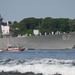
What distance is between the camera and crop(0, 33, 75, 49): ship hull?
9150cm

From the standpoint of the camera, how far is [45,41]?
3674 inches

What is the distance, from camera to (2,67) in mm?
24266

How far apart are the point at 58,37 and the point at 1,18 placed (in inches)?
689

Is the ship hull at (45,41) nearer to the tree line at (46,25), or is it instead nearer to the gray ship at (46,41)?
the gray ship at (46,41)

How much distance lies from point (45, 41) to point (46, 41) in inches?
10.9

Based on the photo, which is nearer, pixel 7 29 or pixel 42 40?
pixel 42 40

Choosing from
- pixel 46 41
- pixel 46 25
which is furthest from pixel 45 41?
pixel 46 25

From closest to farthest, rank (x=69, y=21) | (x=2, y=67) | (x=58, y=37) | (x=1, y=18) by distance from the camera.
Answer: (x=2, y=67), (x=58, y=37), (x=1, y=18), (x=69, y=21)

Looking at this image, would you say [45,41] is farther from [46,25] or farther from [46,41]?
[46,25]

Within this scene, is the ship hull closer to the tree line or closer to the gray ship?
the gray ship

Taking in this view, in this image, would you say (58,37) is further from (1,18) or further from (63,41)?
(1,18)

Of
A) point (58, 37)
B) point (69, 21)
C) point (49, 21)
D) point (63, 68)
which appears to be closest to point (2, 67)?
point (63, 68)

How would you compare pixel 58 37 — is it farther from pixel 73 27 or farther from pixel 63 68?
pixel 63 68

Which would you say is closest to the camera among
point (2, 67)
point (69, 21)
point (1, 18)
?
point (2, 67)
